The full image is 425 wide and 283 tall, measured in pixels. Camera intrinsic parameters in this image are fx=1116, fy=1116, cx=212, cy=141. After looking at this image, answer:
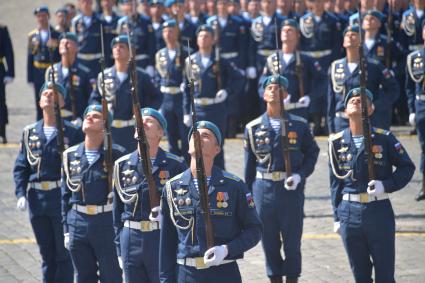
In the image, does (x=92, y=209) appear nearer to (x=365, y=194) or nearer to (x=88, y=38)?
(x=365, y=194)

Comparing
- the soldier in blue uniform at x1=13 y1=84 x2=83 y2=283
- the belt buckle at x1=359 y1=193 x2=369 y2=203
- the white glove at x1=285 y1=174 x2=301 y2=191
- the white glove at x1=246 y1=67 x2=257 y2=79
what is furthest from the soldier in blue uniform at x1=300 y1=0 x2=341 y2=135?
the belt buckle at x1=359 y1=193 x2=369 y2=203

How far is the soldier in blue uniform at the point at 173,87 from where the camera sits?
16984mm

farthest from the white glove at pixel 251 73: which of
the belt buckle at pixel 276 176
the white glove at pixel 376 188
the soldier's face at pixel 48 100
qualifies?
the white glove at pixel 376 188

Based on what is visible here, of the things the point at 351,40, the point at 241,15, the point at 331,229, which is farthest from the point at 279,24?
the point at 331,229

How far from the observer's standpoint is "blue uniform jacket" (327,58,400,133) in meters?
15.0

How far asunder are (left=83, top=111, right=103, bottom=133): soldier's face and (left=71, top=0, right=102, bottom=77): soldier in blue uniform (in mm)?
9435

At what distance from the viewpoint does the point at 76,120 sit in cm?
1555

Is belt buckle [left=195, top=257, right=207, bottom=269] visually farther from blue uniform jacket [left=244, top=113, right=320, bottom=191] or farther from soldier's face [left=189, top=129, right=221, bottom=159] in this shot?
blue uniform jacket [left=244, top=113, right=320, bottom=191]

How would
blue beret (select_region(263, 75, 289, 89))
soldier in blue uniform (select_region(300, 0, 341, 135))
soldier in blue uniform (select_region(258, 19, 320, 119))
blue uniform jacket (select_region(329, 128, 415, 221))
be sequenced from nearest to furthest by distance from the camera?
blue uniform jacket (select_region(329, 128, 415, 221)), blue beret (select_region(263, 75, 289, 89)), soldier in blue uniform (select_region(258, 19, 320, 119)), soldier in blue uniform (select_region(300, 0, 341, 135))

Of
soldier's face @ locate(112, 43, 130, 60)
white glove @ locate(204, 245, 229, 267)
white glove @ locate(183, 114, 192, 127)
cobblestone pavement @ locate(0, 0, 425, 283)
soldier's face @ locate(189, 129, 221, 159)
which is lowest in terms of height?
cobblestone pavement @ locate(0, 0, 425, 283)

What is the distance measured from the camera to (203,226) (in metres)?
9.08

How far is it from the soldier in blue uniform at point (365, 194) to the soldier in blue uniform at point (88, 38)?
1038cm

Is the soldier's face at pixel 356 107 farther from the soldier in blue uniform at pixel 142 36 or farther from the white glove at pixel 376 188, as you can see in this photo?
the soldier in blue uniform at pixel 142 36

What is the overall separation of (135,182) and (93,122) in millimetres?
1019
